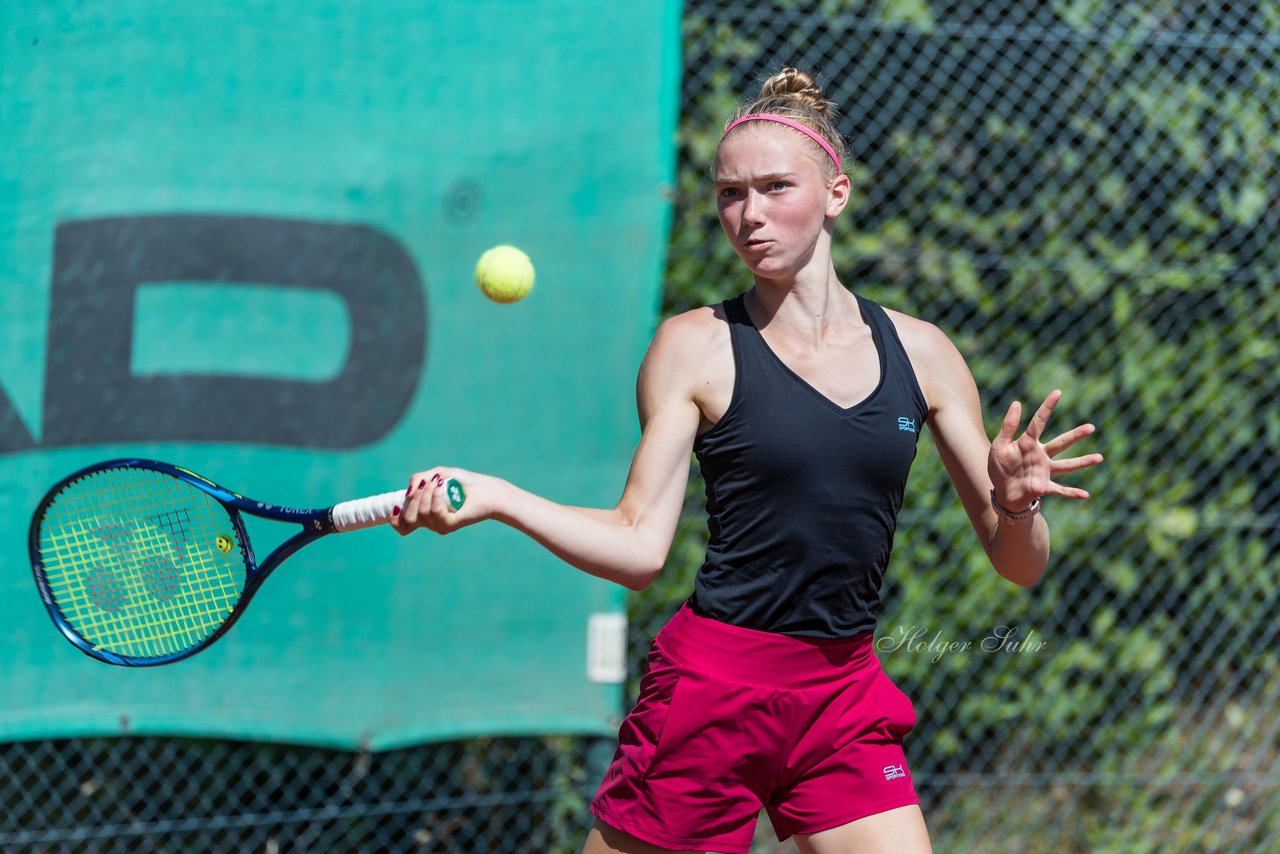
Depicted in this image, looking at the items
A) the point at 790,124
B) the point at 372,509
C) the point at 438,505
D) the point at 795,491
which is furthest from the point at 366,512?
the point at 790,124

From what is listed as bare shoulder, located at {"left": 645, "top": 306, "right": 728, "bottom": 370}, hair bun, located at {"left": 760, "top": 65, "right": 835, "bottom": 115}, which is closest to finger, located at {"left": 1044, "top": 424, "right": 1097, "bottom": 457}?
bare shoulder, located at {"left": 645, "top": 306, "right": 728, "bottom": 370}

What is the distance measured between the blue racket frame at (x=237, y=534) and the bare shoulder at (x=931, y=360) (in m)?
1.14

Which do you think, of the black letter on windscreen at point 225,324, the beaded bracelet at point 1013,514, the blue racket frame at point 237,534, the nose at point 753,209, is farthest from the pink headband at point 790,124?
the black letter on windscreen at point 225,324

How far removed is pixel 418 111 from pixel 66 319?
109 centimetres

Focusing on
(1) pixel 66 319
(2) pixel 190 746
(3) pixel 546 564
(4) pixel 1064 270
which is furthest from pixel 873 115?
(2) pixel 190 746

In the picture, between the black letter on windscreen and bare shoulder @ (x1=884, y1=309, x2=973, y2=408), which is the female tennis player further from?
the black letter on windscreen

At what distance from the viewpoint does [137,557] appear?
285cm

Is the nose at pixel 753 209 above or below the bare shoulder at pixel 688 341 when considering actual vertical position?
above

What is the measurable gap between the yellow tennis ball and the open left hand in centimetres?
112

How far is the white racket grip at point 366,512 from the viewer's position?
7.36 feet

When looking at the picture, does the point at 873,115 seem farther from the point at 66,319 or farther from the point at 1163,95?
the point at 66,319

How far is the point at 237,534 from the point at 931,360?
1368 millimetres

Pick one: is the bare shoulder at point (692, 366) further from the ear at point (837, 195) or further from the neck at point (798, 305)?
the ear at point (837, 195)

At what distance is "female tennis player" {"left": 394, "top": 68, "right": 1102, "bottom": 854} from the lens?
2.46 meters
